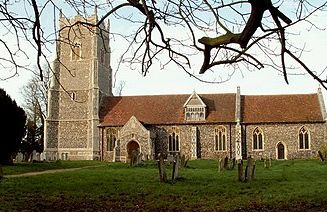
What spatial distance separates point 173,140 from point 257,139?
7212mm

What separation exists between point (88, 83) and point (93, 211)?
37139mm

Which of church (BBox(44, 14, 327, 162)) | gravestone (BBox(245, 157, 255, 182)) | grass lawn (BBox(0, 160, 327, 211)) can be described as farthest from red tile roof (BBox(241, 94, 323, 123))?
grass lawn (BBox(0, 160, 327, 211))

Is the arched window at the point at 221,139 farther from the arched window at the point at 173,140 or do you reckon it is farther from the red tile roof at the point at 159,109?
the arched window at the point at 173,140

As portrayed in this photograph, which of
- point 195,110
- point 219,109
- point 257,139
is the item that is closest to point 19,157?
point 195,110

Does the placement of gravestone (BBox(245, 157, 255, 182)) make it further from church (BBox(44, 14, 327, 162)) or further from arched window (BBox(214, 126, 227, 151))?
arched window (BBox(214, 126, 227, 151))

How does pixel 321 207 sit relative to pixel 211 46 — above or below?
below

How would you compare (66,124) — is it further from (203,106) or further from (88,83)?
(203,106)

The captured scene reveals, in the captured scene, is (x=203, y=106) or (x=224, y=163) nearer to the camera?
(x=224, y=163)

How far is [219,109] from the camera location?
43719 millimetres

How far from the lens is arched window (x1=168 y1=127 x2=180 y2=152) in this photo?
140ft

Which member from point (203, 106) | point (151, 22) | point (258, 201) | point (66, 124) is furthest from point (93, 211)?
point (66, 124)

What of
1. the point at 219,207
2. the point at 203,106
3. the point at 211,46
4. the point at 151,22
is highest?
the point at 203,106

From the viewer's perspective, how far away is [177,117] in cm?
4331

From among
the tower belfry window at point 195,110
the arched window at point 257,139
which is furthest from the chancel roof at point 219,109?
the arched window at point 257,139
